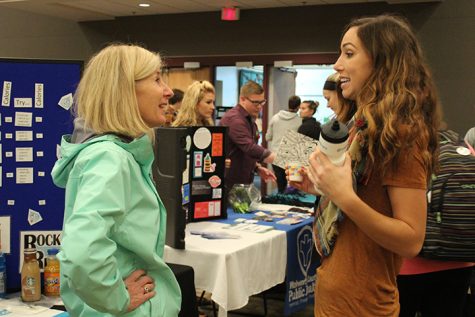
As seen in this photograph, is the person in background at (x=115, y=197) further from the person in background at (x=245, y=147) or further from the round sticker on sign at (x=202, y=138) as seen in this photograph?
the person in background at (x=245, y=147)

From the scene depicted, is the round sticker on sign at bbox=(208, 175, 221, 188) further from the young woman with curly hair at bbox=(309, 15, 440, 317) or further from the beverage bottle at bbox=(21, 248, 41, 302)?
the young woman with curly hair at bbox=(309, 15, 440, 317)

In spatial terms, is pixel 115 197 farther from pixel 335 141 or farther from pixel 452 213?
pixel 452 213

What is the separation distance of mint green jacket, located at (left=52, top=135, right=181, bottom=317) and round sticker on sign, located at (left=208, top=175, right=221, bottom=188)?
5.91 ft

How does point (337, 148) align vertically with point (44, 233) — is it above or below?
above

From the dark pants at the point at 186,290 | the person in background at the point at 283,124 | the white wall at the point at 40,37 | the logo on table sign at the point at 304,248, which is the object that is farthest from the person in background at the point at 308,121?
the dark pants at the point at 186,290

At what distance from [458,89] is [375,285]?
22.8ft

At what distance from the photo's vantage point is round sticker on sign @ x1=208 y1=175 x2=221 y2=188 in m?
3.48

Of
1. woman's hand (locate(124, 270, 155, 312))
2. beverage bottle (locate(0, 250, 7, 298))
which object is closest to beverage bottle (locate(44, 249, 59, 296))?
beverage bottle (locate(0, 250, 7, 298))

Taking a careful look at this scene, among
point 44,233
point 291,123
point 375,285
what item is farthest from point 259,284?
point 291,123

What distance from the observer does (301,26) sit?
8.69 m

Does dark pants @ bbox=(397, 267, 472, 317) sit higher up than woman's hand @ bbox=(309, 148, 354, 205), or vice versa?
woman's hand @ bbox=(309, 148, 354, 205)

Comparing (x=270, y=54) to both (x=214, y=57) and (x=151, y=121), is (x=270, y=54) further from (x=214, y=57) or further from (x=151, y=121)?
(x=151, y=121)

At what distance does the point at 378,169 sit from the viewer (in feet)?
4.81

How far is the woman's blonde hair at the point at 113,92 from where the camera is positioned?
1.58m
